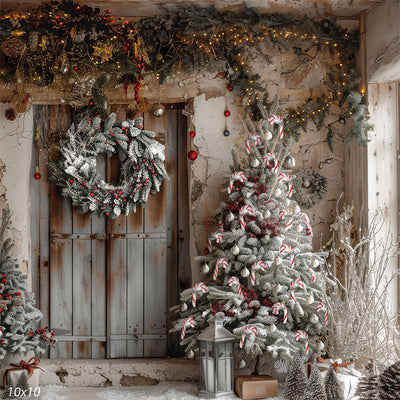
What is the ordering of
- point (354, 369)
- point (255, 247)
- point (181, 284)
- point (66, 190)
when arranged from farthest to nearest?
point (181, 284), point (66, 190), point (255, 247), point (354, 369)

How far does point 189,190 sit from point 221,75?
3.27ft

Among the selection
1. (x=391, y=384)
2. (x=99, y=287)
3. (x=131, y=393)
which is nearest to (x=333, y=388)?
(x=391, y=384)

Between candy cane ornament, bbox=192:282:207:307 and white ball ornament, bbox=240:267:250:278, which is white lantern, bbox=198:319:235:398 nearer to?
candy cane ornament, bbox=192:282:207:307

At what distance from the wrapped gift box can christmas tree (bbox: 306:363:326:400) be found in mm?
419

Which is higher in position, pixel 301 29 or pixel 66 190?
pixel 301 29

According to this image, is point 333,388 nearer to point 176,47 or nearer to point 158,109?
point 158,109

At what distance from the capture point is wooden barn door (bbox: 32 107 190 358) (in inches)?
177

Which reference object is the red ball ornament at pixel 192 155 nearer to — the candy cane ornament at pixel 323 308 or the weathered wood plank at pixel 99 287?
the weathered wood plank at pixel 99 287

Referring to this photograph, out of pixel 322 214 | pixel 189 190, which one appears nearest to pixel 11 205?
pixel 189 190

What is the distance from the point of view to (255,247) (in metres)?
3.98

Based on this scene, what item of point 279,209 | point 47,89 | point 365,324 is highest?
point 47,89

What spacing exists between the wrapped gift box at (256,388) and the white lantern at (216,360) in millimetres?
90

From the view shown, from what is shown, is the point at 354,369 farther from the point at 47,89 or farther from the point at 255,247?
the point at 47,89

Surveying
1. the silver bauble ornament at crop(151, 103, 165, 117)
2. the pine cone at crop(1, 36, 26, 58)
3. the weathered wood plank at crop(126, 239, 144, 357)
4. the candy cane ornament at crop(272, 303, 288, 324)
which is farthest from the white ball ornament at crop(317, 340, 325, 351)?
the pine cone at crop(1, 36, 26, 58)
